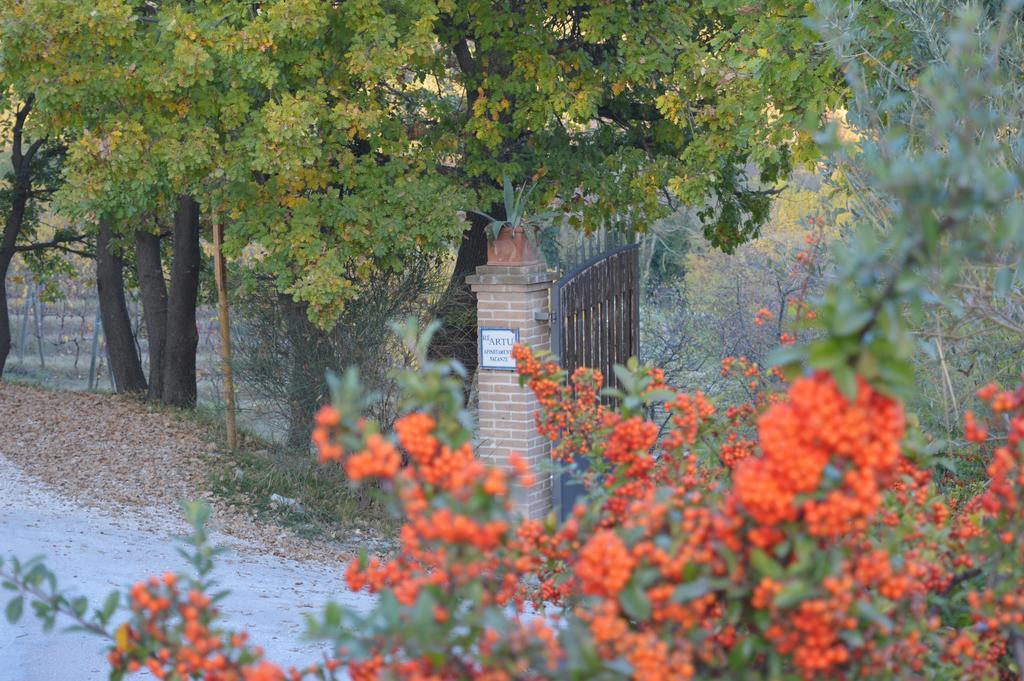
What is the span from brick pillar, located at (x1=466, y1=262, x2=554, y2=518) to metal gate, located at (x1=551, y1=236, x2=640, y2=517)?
188mm

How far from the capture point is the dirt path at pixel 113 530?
5793 millimetres

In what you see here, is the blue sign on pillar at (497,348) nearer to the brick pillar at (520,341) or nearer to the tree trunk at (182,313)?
the brick pillar at (520,341)

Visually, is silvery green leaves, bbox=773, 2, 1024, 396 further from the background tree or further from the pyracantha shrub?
the background tree

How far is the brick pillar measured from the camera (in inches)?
338

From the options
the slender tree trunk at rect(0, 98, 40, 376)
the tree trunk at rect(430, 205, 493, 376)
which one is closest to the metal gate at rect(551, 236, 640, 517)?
the tree trunk at rect(430, 205, 493, 376)

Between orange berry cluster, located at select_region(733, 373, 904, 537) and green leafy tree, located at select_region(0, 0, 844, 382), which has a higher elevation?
green leafy tree, located at select_region(0, 0, 844, 382)

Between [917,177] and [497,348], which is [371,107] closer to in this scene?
[497,348]

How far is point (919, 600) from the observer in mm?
2133

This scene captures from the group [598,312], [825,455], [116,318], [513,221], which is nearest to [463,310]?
[598,312]

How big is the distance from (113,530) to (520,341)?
11.2 ft

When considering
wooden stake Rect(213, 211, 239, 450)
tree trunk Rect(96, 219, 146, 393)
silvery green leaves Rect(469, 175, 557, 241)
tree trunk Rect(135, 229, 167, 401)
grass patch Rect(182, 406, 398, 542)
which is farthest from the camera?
tree trunk Rect(96, 219, 146, 393)

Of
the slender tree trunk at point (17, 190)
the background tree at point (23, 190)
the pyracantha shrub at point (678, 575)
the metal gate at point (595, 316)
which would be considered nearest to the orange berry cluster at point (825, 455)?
the pyracantha shrub at point (678, 575)

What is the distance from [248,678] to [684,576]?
90 cm

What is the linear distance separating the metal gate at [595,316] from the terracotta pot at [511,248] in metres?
0.34
